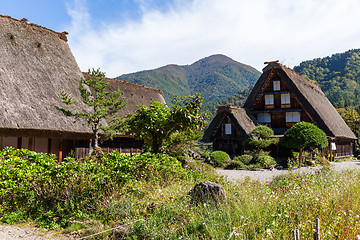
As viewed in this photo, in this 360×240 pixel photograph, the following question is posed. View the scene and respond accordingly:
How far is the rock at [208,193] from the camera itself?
18.4 ft

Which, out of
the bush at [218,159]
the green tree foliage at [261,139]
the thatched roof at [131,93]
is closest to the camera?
the bush at [218,159]

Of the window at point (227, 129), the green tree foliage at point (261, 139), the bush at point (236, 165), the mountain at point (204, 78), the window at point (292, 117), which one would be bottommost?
the bush at point (236, 165)

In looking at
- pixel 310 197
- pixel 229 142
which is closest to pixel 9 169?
pixel 310 197

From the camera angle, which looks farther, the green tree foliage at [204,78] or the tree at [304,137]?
the green tree foliage at [204,78]

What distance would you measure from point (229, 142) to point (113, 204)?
63.5 feet

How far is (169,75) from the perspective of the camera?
128m

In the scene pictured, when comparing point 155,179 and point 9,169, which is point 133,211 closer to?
point 155,179

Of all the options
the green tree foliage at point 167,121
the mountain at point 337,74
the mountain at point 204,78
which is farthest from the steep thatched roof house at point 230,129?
the mountain at point 204,78

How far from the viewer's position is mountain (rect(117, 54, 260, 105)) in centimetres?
11025

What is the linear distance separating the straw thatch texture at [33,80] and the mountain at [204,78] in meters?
80.8

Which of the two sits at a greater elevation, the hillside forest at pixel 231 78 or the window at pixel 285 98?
the hillside forest at pixel 231 78

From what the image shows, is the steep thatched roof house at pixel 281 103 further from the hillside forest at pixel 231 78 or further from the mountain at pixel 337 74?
the mountain at pixel 337 74

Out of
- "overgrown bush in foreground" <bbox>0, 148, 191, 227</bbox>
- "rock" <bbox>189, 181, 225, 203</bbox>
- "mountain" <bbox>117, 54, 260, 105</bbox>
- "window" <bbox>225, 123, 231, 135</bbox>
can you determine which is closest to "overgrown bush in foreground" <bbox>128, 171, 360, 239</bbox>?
"rock" <bbox>189, 181, 225, 203</bbox>

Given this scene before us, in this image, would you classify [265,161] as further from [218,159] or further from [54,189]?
[54,189]
